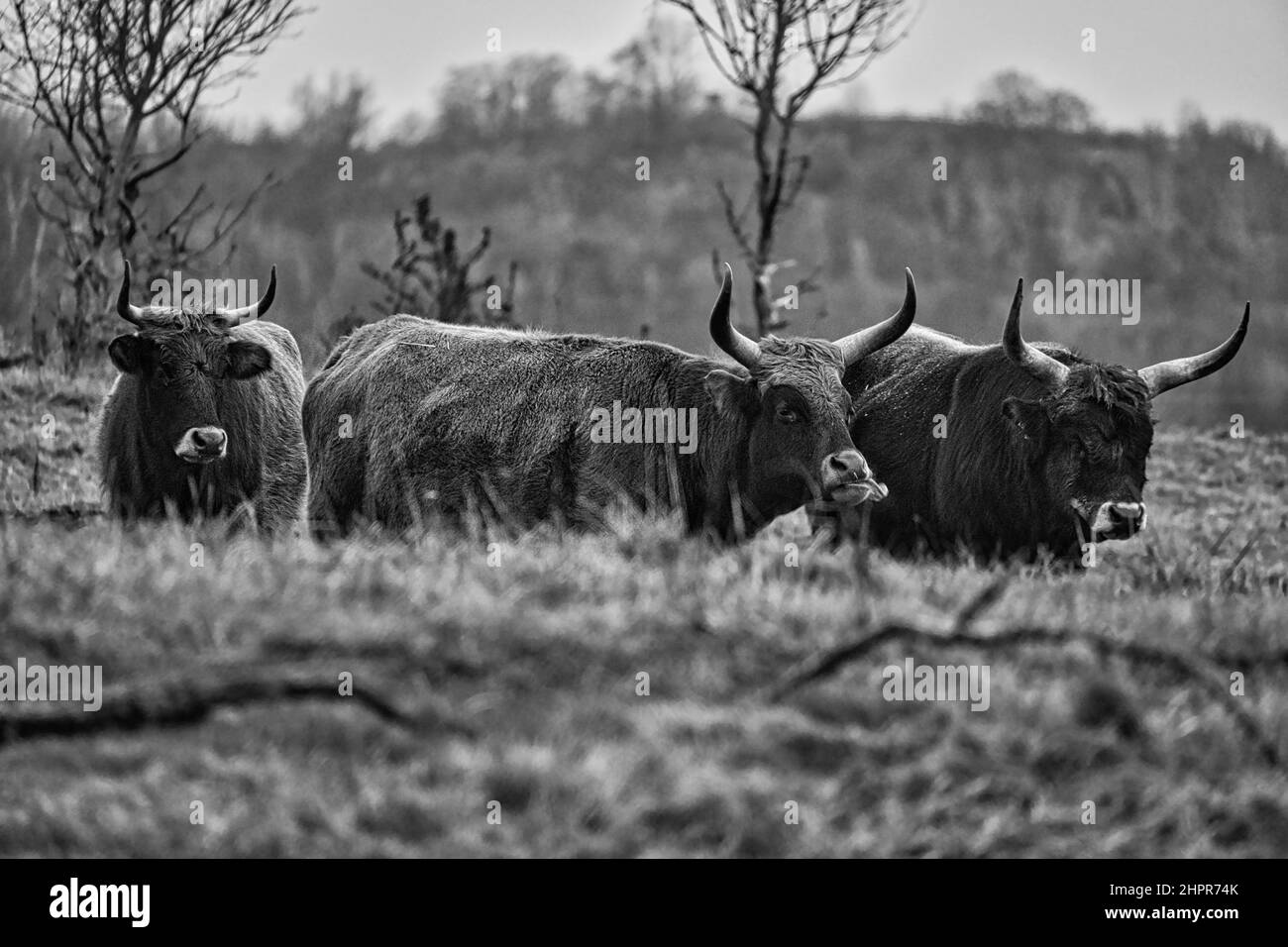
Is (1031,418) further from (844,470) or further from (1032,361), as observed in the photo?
(844,470)

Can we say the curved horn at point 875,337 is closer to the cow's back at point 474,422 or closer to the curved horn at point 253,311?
the cow's back at point 474,422

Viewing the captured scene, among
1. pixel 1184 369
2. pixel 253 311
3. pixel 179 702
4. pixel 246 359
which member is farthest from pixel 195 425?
pixel 1184 369

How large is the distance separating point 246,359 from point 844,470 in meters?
4.14

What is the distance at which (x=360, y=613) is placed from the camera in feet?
21.3

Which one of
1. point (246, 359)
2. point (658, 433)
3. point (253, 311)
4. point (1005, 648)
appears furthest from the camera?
point (253, 311)

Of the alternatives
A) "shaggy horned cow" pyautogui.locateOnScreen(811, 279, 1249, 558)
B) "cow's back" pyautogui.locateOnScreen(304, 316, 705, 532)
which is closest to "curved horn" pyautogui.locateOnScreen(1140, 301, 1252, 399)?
"shaggy horned cow" pyautogui.locateOnScreen(811, 279, 1249, 558)

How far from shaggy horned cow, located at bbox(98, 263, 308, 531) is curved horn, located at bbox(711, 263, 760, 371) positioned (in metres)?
3.03

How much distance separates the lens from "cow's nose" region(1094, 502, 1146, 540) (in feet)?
31.5

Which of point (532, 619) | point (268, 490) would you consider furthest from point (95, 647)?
point (268, 490)

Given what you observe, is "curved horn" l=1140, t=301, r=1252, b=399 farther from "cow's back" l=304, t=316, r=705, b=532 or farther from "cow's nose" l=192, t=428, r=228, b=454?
"cow's nose" l=192, t=428, r=228, b=454

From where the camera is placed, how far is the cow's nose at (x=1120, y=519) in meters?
9.61

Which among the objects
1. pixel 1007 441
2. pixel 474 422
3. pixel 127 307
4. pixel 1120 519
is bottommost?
pixel 1120 519

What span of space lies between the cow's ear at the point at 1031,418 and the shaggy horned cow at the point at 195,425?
15.3 ft

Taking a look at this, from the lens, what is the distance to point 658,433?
1084 centimetres
